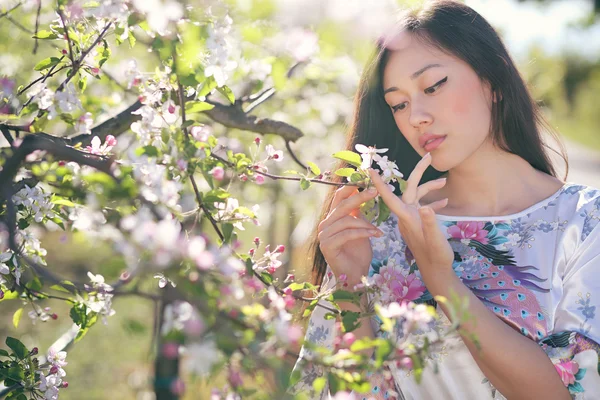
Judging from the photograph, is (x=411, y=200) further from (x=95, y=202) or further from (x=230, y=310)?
(x=95, y=202)

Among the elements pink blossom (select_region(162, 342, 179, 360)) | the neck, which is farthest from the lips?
pink blossom (select_region(162, 342, 179, 360))

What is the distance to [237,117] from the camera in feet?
6.46

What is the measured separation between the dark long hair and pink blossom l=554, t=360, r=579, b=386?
0.66 meters

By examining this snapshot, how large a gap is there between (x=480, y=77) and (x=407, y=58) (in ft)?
0.75

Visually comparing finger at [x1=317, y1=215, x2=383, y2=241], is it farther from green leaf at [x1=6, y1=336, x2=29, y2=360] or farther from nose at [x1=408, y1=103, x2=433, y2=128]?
green leaf at [x1=6, y1=336, x2=29, y2=360]

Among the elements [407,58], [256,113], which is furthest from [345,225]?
[256,113]

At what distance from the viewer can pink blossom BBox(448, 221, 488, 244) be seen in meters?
2.10

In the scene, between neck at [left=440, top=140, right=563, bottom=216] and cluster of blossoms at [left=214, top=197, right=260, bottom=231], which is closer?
cluster of blossoms at [left=214, top=197, right=260, bottom=231]

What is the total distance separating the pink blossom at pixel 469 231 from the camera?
2.10 meters

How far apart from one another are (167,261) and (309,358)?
0.26 metres

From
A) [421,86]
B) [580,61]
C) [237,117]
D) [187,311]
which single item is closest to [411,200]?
[421,86]

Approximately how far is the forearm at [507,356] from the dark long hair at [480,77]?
526mm

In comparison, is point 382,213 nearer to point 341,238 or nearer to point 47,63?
point 341,238

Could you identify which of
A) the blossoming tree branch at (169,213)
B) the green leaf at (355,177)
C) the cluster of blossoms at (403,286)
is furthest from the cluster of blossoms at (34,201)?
the cluster of blossoms at (403,286)
